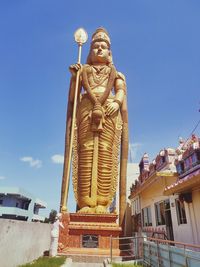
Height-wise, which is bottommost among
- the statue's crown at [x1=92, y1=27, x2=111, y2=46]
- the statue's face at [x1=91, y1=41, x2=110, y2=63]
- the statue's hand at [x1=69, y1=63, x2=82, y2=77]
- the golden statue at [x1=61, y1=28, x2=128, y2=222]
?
the golden statue at [x1=61, y1=28, x2=128, y2=222]

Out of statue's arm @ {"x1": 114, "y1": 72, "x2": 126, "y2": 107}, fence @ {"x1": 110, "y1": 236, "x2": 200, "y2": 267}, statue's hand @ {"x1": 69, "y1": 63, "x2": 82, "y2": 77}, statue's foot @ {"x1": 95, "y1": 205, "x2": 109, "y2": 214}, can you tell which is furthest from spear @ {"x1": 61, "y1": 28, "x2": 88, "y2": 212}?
fence @ {"x1": 110, "y1": 236, "x2": 200, "y2": 267}

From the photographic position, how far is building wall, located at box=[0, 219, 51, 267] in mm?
4535

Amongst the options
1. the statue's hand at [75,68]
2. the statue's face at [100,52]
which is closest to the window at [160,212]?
the statue's hand at [75,68]

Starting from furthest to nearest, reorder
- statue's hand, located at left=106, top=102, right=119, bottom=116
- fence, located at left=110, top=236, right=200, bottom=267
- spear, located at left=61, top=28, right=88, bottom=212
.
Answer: statue's hand, located at left=106, top=102, right=119, bottom=116 → spear, located at left=61, top=28, right=88, bottom=212 → fence, located at left=110, top=236, right=200, bottom=267

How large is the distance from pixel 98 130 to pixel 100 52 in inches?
165

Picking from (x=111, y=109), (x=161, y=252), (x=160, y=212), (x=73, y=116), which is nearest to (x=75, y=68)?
(x=73, y=116)

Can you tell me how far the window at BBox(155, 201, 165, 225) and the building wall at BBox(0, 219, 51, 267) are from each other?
241 inches

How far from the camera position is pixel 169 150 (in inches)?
424

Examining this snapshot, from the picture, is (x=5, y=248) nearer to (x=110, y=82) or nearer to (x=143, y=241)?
(x=143, y=241)

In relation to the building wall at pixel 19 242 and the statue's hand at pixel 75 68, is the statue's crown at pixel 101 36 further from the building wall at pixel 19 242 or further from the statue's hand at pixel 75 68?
the building wall at pixel 19 242

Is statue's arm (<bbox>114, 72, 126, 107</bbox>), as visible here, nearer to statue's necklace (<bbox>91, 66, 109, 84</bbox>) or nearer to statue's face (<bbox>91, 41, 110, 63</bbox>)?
statue's necklace (<bbox>91, 66, 109, 84</bbox>)

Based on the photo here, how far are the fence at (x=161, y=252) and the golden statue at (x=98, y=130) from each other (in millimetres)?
1803

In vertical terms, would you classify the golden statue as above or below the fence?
above

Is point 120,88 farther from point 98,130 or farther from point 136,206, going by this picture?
point 136,206
